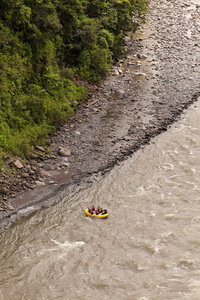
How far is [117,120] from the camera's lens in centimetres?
1916

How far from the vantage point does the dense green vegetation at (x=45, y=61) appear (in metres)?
16.6

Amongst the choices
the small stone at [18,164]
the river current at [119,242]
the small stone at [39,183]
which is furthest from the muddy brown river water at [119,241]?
the small stone at [18,164]

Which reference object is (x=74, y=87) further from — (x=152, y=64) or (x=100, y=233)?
(x=100, y=233)

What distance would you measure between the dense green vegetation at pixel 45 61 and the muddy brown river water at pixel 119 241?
3.94 meters

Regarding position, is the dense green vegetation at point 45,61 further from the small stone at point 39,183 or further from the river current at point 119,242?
the river current at point 119,242

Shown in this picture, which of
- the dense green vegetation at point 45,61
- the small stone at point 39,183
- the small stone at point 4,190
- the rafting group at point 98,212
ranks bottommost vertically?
the small stone at point 39,183

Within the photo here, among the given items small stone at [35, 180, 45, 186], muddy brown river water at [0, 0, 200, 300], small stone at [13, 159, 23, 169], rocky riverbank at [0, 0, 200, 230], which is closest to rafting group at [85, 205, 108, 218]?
muddy brown river water at [0, 0, 200, 300]

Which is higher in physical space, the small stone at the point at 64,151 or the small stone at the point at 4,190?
the small stone at the point at 64,151

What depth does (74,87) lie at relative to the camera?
20422 millimetres

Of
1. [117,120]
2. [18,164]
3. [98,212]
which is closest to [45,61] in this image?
[117,120]

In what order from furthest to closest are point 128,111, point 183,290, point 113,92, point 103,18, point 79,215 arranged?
point 103,18 < point 113,92 < point 128,111 < point 79,215 < point 183,290

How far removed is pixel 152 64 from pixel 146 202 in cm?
1389

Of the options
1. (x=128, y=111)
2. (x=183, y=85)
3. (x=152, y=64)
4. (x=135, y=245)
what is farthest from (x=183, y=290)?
(x=152, y=64)

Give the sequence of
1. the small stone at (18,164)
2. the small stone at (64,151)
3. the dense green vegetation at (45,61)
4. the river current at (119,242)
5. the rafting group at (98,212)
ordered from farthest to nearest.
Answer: the dense green vegetation at (45,61) → the small stone at (64,151) → the small stone at (18,164) → the rafting group at (98,212) → the river current at (119,242)
